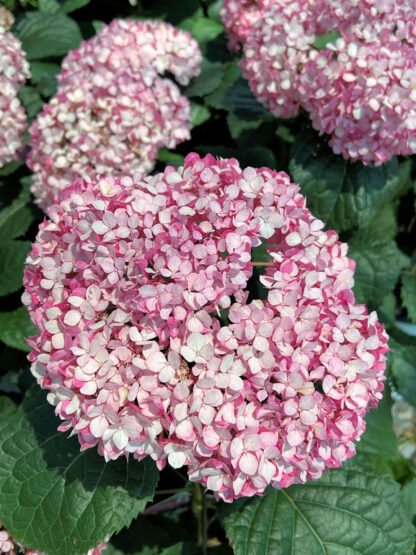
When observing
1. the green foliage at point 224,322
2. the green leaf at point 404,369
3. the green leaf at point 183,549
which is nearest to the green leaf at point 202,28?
the green foliage at point 224,322

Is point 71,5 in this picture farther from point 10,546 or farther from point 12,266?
point 10,546

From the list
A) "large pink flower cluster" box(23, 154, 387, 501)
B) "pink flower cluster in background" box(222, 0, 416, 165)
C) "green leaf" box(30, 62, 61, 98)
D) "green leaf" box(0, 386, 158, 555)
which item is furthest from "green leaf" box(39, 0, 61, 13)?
"green leaf" box(0, 386, 158, 555)

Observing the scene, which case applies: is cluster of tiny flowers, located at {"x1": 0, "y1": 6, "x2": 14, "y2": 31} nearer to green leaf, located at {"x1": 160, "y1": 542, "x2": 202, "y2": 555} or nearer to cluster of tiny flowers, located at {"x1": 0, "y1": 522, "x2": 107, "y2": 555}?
cluster of tiny flowers, located at {"x1": 0, "y1": 522, "x2": 107, "y2": 555}

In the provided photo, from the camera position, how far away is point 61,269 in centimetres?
114

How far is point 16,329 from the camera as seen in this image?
2.01 m

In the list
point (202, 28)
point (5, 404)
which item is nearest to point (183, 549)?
point (5, 404)

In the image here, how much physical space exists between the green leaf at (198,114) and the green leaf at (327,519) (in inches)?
61.1

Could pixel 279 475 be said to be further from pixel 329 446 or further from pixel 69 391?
pixel 69 391

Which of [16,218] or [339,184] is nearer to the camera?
[339,184]

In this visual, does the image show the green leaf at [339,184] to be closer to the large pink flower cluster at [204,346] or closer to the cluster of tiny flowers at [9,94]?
the large pink flower cluster at [204,346]

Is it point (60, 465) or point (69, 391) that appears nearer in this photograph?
point (69, 391)

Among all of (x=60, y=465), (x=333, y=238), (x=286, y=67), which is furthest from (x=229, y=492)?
(x=286, y=67)

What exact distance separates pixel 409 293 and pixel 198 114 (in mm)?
1127

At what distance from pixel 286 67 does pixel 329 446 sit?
3.93 feet
